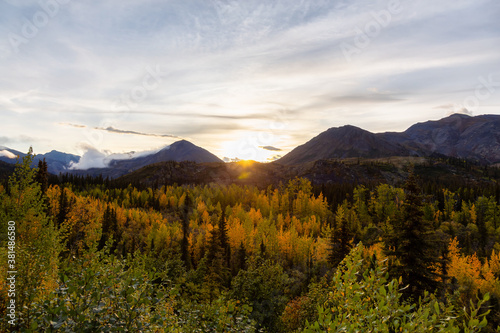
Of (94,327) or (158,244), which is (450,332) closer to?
(94,327)

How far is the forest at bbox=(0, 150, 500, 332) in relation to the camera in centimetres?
649

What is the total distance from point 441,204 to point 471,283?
261 feet

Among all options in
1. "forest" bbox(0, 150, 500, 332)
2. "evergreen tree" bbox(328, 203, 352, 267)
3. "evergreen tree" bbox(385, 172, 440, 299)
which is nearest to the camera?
"forest" bbox(0, 150, 500, 332)

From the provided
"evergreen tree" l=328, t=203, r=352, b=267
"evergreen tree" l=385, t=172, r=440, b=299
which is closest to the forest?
"evergreen tree" l=385, t=172, r=440, b=299

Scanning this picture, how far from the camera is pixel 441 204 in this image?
116438 millimetres

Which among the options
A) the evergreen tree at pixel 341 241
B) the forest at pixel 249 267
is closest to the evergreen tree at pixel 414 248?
the forest at pixel 249 267

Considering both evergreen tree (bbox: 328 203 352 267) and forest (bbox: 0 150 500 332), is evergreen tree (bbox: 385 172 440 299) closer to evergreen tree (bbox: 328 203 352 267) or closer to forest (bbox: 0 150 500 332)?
forest (bbox: 0 150 500 332)

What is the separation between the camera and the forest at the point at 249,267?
649cm

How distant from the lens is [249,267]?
34.4 meters

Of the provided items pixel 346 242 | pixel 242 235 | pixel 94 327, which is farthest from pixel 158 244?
pixel 94 327

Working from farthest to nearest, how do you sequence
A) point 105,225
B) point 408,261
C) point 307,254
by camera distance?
point 105,225, point 307,254, point 408,261

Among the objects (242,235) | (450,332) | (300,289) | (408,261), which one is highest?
(450,332)

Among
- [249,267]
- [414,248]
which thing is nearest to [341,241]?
[249,267]

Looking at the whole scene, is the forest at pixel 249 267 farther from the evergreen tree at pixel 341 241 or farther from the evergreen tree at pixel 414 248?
the evergreen tree at pixel 341 241
